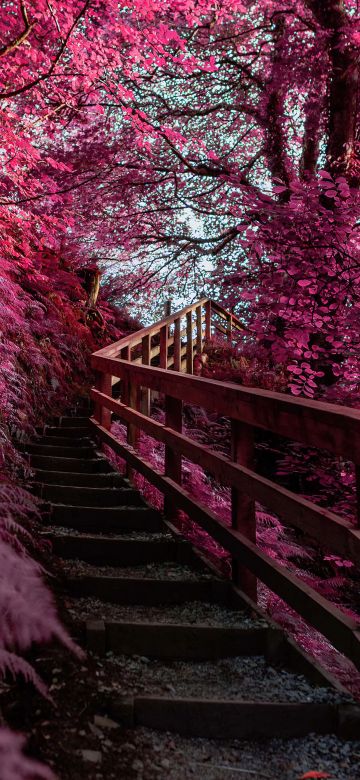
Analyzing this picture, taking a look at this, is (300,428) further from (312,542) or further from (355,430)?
(312,542)

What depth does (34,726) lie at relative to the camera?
208 cm

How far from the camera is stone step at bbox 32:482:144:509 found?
493 cm

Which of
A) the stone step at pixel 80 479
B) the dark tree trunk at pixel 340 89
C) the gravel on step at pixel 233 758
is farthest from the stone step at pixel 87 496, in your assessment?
the dark tree trunk at pixel 340 89

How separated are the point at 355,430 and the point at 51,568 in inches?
79.7

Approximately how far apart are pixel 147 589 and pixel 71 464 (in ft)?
9.30

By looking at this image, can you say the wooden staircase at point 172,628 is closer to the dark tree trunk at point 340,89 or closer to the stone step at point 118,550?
the stone step at point 118,550

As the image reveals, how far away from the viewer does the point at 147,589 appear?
3420mm

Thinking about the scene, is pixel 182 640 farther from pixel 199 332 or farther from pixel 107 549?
pixel 199 332

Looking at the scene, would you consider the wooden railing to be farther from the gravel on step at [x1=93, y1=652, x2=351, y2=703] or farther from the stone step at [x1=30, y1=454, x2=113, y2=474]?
the stone step at [x1=30, y1=454, x2=113, y2=474]

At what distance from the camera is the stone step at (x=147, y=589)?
3393mm

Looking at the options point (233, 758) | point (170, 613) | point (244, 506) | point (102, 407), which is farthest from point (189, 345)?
point (233, 758)

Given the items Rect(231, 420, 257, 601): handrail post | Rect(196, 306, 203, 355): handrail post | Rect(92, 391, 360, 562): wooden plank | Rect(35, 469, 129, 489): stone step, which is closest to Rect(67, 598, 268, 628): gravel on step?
Rect(231, 420, 257, 601): handrail post

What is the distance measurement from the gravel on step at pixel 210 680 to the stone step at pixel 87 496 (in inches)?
86.1

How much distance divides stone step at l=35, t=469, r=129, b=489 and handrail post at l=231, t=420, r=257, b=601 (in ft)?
7.45
